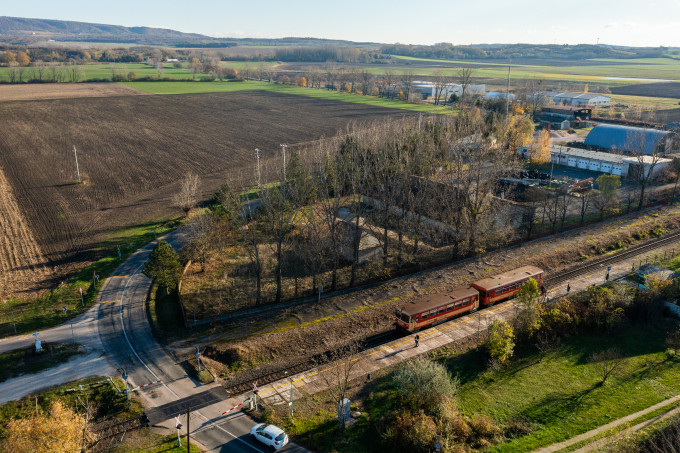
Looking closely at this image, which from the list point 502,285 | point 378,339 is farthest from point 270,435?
point 502,285

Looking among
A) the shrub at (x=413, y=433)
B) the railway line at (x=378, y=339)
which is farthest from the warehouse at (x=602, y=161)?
the shrub at (x=413, y=433)

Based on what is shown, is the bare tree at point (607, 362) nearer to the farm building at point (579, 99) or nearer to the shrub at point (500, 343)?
the shrub at point (500, 343)

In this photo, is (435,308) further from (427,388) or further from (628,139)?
(628,139)

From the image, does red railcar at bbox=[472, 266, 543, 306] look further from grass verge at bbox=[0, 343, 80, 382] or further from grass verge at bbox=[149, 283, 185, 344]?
grass verge at bbox=[0, 343, 80, 382]

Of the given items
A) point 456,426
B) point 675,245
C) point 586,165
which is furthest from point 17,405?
point 586,165

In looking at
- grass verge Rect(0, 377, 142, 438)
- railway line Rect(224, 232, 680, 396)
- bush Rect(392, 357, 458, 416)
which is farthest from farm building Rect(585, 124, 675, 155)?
grass verge Rect(0, 377, 142, 438)

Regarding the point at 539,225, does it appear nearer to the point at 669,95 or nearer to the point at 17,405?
the point at 17,405
